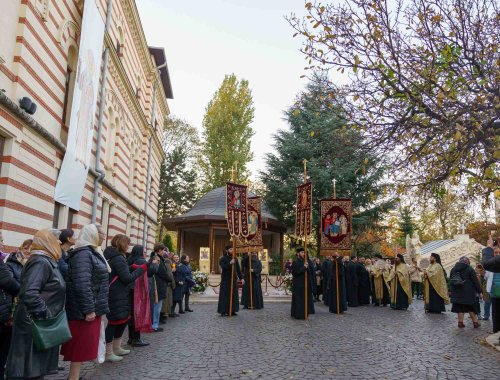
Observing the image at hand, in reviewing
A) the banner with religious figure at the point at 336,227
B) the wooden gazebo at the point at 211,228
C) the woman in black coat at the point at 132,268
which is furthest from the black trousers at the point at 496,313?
the wooden gazebo at the point at 211,228

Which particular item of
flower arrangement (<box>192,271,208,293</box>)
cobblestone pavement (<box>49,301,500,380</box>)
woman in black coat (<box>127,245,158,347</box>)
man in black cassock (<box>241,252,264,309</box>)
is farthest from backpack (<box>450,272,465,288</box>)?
flower arrangement (<box>192,271,208,293</box>)

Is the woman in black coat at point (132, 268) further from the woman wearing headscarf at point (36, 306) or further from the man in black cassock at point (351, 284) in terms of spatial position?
the man in black cassock at point (351, 284)

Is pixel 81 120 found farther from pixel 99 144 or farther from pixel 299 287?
pixel 299 287

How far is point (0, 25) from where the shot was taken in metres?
7.47

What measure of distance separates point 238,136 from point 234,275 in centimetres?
2540

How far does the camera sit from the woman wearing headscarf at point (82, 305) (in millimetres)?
4410

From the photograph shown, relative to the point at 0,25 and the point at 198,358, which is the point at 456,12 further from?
the point at 0,25

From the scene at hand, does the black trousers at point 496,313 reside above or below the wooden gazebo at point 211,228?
below

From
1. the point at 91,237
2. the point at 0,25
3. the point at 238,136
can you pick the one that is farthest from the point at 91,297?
the point at 238,136

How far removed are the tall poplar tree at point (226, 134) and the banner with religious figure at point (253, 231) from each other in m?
20.1

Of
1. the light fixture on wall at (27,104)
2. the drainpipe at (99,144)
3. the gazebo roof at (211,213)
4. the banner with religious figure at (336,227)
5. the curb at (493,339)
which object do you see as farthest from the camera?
the gazebo roof at (211,213)

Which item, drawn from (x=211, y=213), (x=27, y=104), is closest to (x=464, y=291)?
(x=27, y=104)

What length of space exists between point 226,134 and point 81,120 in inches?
1014

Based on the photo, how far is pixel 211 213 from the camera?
87.5 ft
